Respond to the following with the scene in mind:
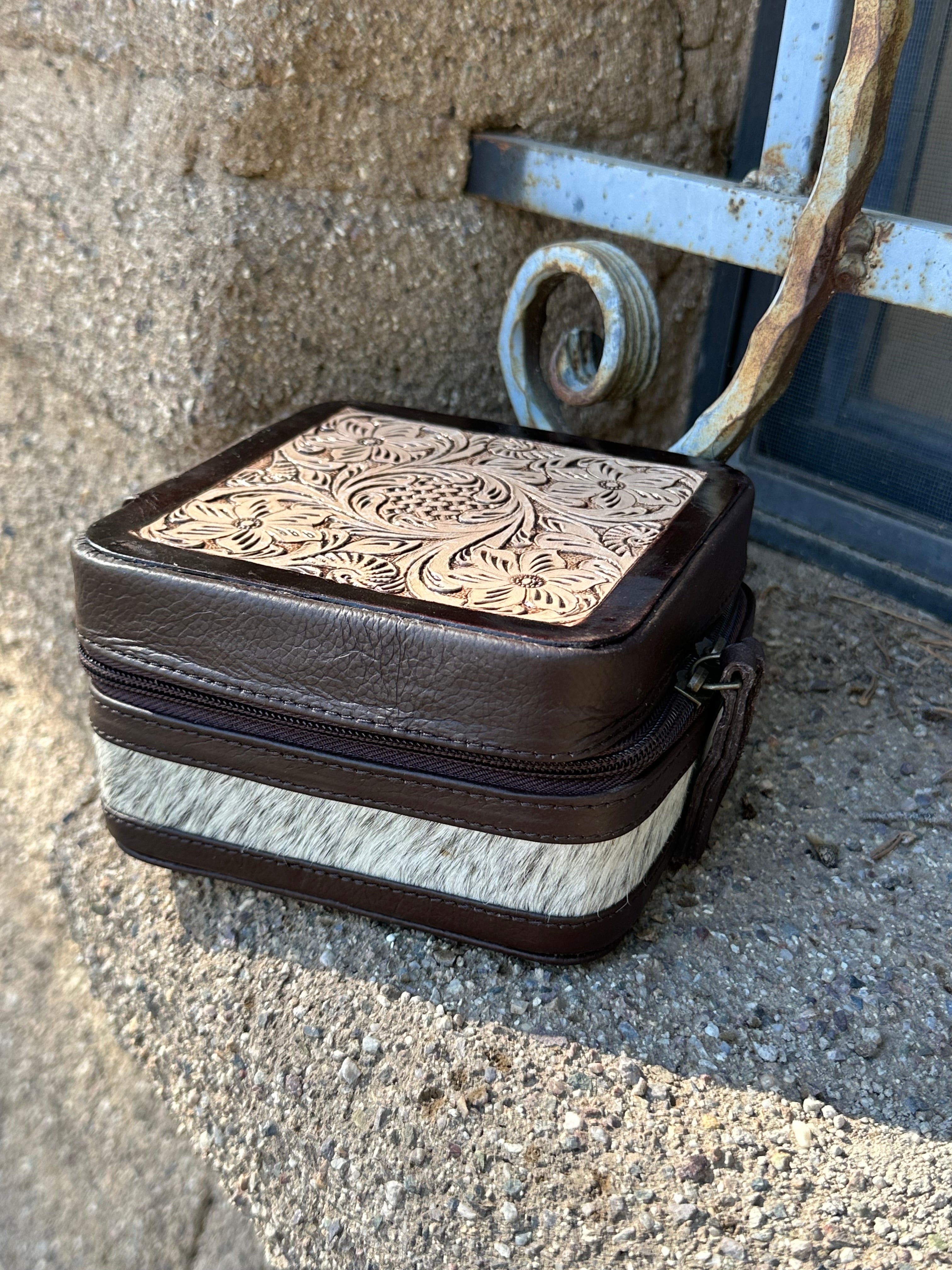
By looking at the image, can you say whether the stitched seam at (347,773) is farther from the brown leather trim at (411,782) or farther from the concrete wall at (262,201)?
the concrete wall at (262,201)

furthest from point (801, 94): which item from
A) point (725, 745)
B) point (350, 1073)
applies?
point (350, 1073)

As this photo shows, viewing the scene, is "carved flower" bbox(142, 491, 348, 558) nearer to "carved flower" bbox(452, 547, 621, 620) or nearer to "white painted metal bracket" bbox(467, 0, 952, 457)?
"carved flower" bbox(452, 547, 621, 620)

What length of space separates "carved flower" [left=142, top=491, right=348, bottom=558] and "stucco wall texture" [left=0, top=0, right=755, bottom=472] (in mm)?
301

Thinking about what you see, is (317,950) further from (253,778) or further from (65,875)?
(65,875)

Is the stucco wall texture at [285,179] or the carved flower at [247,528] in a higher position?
the stucco wall texture at [285,179]

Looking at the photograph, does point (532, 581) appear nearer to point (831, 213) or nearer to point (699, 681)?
point (699, 681)

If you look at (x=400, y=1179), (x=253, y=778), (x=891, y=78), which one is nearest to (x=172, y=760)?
(x=253, y=778)

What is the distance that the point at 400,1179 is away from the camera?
2.75ft

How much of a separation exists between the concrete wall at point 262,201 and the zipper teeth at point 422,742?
0.44 metres

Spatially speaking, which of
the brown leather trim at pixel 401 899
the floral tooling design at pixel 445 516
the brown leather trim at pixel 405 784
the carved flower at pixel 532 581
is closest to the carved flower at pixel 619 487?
the floral tooling design at pixel 445 516

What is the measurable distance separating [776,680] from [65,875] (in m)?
0.84

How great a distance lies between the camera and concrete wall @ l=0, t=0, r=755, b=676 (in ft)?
3.92

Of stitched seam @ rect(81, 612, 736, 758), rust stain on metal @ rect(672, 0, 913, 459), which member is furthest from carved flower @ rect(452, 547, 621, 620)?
rust stain on metal @ rect(672, 0, 913, 459)

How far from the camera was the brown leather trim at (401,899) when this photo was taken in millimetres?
911
